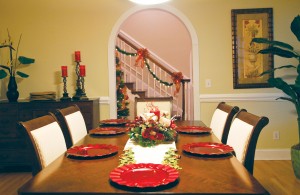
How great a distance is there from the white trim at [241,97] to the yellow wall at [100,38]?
0.17ft

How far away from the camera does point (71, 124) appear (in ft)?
8.93

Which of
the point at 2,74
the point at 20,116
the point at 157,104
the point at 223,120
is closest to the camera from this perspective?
the point at 223,120

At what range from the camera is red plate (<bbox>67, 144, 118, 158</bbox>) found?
1.81m

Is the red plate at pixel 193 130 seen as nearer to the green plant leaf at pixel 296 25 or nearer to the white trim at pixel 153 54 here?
the green plant leaf at pixel 296 25

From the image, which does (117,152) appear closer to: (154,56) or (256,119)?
(256,119)

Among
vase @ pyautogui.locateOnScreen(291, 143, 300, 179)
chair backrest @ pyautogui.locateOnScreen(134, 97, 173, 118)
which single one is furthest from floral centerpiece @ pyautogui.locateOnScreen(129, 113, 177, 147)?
vase @ pyautogui.locateOnScreen(291, 143, 300, 179)

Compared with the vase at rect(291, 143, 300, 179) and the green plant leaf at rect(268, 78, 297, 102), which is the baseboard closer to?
the vase at rect(291, 143, 300, 179)

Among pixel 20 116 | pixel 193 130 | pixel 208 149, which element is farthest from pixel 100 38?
pixel 208 149

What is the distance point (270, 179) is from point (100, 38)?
2806 mm

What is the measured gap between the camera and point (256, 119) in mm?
1848

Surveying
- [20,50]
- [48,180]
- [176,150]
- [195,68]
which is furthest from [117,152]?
[20,50]

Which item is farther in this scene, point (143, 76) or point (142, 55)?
point (143, 76)

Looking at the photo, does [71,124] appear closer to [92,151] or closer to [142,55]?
[92,151]

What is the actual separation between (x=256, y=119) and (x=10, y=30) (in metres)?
3.94
